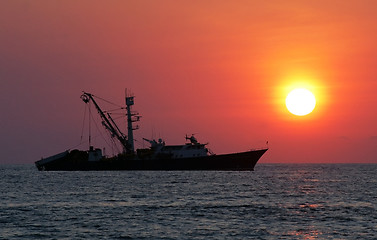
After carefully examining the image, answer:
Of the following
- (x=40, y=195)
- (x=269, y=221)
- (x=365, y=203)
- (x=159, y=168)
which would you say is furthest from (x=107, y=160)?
(x=269, y=221)

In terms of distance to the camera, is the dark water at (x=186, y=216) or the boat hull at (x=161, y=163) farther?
the boat hull at (x=161, y=163)

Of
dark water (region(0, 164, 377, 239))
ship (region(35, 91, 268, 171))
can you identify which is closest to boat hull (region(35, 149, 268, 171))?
ship (region(35, 91, 268, 171))

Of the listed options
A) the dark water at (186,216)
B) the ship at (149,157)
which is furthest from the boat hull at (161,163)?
the dark water at (186,216)

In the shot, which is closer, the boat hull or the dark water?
the dark water

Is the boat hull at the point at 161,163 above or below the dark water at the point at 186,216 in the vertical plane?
above

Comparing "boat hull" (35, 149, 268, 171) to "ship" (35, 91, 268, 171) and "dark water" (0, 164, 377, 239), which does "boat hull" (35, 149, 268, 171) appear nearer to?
"ship" (35, 91, 268, 171)

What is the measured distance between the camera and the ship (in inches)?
6358

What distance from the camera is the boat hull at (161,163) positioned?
534 ft

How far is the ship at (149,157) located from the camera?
162m

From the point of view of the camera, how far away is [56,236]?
41688 mm

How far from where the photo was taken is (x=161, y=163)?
16675 cm

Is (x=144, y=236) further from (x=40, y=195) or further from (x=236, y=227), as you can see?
(x=40, y=195)

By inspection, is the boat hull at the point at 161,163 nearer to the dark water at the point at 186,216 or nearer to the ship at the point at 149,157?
the ship at the point at 149,157

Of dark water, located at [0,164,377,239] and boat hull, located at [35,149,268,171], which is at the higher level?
boat hull, located at [35,149,268,171]
